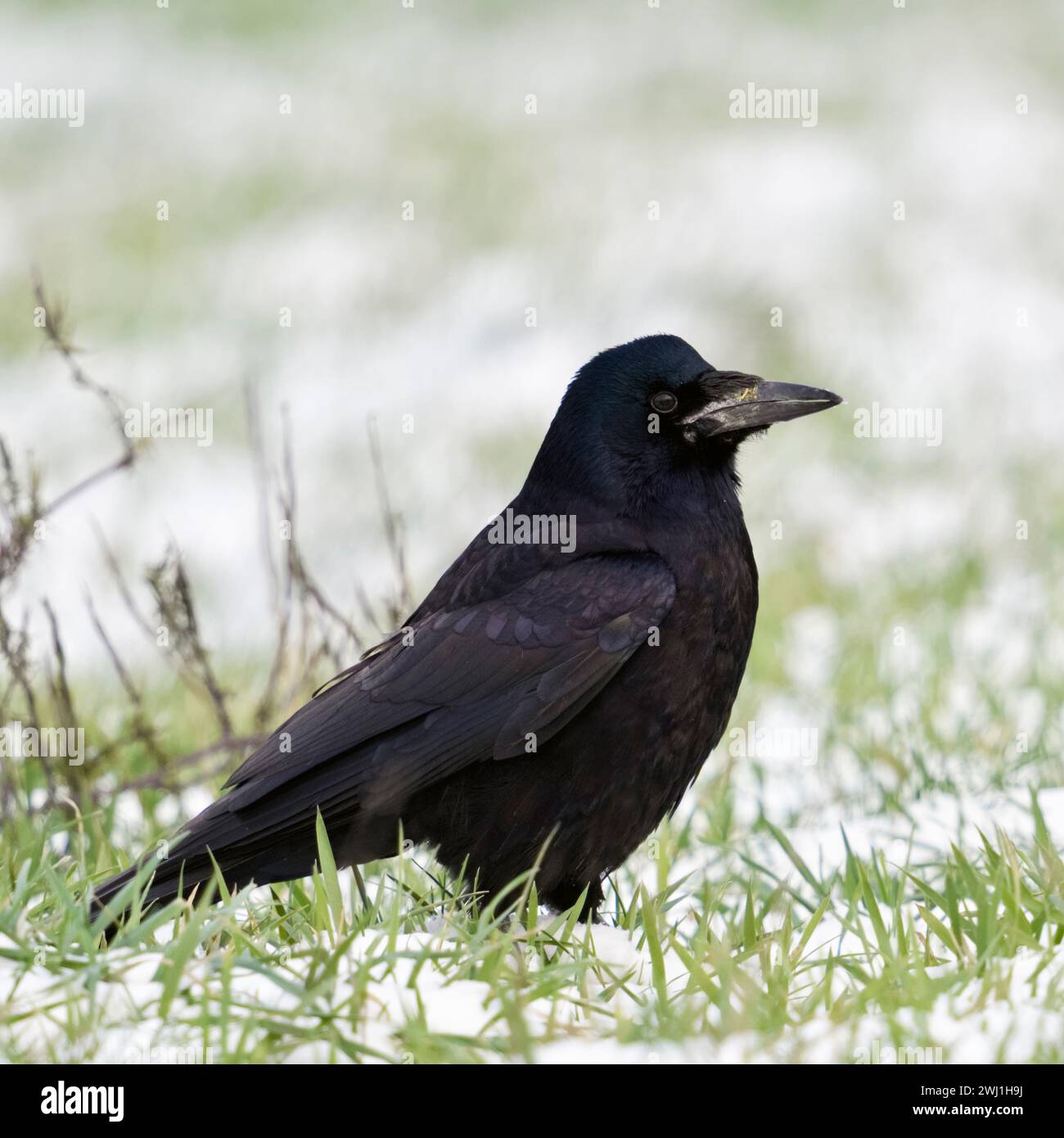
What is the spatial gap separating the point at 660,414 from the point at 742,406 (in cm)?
23

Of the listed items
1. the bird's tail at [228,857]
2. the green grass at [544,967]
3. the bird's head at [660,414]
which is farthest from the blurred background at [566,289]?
the bird's tail at [228,857]

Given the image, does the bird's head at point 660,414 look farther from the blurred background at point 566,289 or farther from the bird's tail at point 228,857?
the blurred background at point 566,289

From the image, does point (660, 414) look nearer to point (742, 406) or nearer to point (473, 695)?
point (742, 406)

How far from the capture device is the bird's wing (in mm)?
3854

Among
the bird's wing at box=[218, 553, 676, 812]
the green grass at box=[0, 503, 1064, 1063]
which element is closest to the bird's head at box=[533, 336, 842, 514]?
the bird's wing at box=[218, 553, 676, 812]

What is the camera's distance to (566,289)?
11859mm

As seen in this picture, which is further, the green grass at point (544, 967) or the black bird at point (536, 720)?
the black bird at point (536, 720)

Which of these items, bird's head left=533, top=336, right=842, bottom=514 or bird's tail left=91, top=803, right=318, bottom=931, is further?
bird's head left=533, top=336, right=842, bottom=514

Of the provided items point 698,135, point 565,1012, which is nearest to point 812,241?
point 698,135

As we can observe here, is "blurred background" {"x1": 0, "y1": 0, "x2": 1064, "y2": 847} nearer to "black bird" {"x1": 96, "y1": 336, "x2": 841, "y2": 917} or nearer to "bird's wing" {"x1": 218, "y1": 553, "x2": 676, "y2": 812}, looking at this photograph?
"black bird" {"x1": 96, "y1": 336, "x2": 841, "y2": 917}

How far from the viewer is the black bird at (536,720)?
3859mm

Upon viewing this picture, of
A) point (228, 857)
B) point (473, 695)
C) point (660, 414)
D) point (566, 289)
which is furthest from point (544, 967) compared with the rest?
point (566, 289)

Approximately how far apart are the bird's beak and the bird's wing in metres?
0.48
